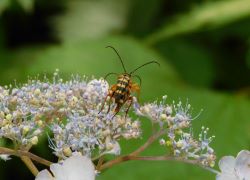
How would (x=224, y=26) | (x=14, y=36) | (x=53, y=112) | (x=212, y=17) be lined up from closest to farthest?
(x=53, y=112), (x=212, y=17), (x=224, y=26), (x=14, y=36)

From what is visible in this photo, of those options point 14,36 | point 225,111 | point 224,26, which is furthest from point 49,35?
point 225,111

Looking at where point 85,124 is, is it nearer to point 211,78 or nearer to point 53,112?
point 53,112

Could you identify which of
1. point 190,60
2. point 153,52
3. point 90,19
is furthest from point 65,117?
point 90,19

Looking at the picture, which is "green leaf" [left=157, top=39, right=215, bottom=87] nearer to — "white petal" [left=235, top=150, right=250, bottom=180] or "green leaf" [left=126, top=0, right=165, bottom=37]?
"green leaf" [left=126, top=0, right=165, bottom=37]

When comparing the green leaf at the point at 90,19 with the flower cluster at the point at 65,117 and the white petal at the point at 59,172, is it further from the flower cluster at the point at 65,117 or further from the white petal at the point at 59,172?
the white petal at the point at 59,172

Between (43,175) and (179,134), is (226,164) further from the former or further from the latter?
(43,175)

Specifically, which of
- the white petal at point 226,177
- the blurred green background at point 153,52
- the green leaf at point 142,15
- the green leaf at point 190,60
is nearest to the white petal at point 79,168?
the white petal at point 226,177
